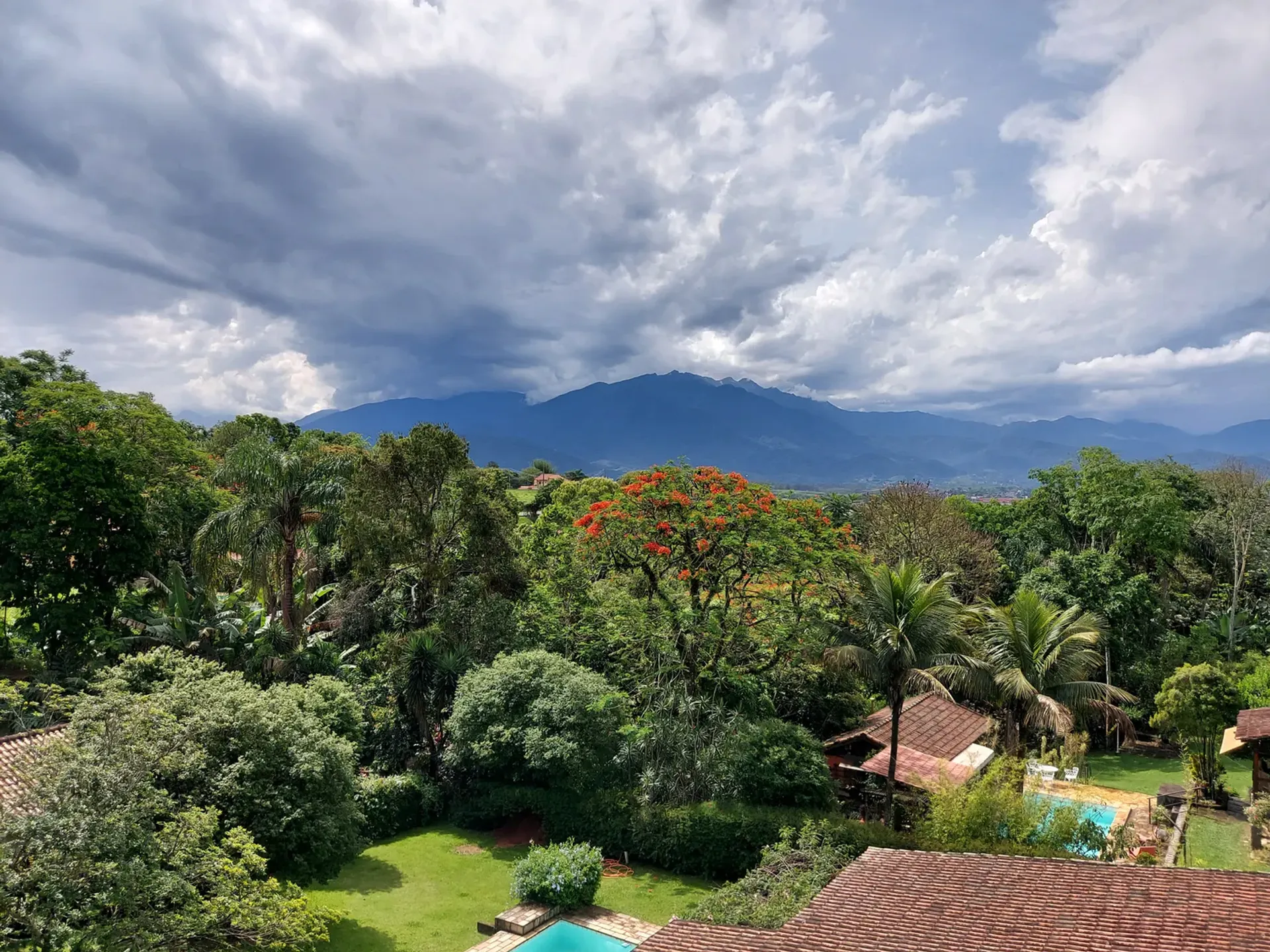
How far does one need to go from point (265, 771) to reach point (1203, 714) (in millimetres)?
22524

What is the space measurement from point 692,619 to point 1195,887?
1111 cm

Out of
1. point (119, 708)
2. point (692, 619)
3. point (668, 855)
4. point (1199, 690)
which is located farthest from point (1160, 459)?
point (119, 708)

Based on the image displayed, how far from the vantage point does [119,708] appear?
1017 cm

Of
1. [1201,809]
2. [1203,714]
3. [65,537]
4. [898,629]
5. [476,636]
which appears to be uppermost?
[65,537]

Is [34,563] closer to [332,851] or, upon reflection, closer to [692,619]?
[332,851]

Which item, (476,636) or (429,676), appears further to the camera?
(476,636)

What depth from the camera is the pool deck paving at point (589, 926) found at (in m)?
13.0

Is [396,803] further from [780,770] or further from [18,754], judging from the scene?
[780,770]

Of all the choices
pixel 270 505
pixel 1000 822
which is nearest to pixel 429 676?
pixel 270 505

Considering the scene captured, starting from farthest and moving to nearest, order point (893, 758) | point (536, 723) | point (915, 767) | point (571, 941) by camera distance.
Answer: point (536, 723), point (915, 767), point (893, 758), point (571, 941)

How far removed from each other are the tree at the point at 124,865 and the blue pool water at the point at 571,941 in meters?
4.18

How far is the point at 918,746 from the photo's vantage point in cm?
1875

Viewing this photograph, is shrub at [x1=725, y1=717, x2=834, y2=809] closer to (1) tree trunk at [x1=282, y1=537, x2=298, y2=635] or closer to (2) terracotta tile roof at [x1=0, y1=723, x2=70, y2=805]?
(2) terracotta tile roof at [x1=0, y1=723, x2=70, y2=805]

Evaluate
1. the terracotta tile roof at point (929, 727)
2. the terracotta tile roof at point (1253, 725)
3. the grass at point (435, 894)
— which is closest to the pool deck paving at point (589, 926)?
the grass at point (435, 894)
